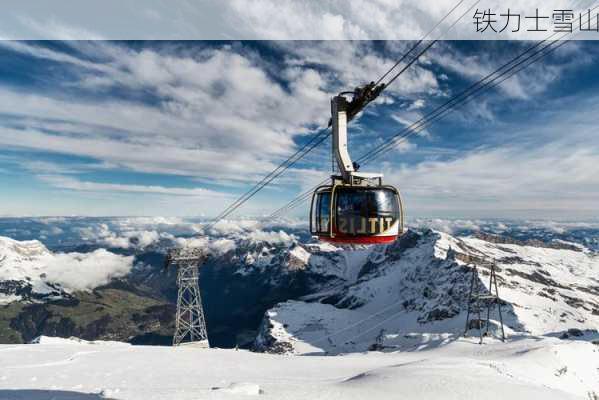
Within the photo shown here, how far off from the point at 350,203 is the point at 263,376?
12.1 meters

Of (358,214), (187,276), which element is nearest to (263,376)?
(358,214)

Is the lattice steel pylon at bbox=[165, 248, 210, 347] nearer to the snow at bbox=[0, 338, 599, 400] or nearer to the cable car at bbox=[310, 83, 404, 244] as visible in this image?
the snow at bbox=[0, 338, 599, 400]

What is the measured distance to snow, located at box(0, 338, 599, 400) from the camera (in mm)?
16234

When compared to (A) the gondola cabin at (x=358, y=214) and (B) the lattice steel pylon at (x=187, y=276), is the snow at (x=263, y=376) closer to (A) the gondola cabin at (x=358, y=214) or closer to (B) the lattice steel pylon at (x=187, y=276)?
(A) the gondola cabin at (x=358, y=214)

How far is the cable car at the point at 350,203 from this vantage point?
16.6 metres

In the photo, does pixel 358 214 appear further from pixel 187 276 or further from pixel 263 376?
pixel 187 276

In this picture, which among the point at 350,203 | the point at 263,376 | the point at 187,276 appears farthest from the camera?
the point at 187,276

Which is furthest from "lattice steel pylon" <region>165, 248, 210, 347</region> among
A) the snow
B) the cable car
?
the cable car

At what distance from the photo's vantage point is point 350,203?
17.6 m

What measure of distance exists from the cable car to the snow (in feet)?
23.8

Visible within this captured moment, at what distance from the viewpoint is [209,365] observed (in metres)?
25.0

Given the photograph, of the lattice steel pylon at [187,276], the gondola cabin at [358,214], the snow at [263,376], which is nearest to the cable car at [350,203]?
the gondola cabin at [358,214]

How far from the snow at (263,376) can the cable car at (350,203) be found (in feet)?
23.8

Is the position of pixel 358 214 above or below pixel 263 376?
above
